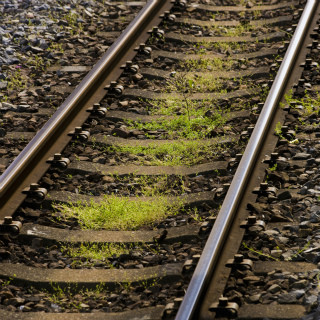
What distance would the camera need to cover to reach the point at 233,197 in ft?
16.8

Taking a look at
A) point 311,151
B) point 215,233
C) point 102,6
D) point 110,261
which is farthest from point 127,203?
point 102,6

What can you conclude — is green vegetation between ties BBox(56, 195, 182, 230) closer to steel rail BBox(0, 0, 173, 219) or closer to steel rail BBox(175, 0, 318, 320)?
→ steel rail BBox(0, 0, 173, 219)

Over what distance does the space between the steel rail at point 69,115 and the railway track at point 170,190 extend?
0.05 feet

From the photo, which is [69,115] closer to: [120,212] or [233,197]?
[120,212]

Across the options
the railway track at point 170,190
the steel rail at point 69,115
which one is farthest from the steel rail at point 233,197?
the steel rail at point 69,115

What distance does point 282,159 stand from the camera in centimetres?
578

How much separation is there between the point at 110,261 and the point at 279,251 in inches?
44.3

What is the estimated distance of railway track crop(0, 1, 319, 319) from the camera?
4645 mm

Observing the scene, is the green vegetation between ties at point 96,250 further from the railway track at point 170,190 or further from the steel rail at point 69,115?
the steel rail at point 69,115

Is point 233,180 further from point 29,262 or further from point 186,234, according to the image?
point 29,262

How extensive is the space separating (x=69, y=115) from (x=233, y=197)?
2.11m

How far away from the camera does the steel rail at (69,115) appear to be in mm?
5680

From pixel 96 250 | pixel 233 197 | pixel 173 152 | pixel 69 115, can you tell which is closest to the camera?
pixel 233 197

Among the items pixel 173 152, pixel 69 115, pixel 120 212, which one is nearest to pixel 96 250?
pixel 120 212
